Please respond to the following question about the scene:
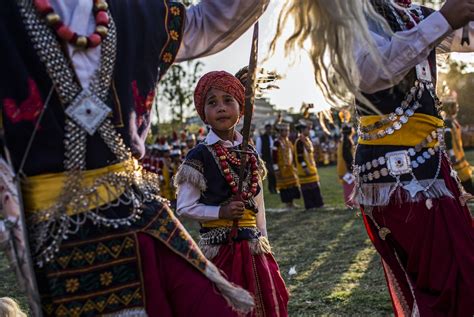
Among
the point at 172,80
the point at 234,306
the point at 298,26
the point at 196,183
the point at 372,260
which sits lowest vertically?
the point at 372,260

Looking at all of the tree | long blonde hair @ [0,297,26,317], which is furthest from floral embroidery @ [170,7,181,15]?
the tree

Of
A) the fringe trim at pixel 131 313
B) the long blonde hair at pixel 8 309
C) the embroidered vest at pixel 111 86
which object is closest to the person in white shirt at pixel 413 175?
the embroidered vest at pixel 111 86

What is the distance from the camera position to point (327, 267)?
6688mm

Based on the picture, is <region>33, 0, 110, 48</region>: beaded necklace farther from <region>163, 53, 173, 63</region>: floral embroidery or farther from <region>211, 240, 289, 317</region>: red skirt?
<region>211, 240, 289, 317</region>: red skirt

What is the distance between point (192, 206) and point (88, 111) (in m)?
1.85

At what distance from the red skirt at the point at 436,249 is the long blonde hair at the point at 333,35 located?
30.8 inches

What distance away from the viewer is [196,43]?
7.57 ft

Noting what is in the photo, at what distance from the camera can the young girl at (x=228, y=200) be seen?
11.8ft

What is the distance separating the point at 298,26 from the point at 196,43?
390 mm

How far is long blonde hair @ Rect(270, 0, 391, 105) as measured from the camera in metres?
2.23

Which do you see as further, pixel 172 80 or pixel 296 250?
pixel 172 80

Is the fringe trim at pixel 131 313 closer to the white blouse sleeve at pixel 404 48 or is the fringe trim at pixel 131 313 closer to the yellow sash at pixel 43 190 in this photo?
the yellow sash at pixel 43 190

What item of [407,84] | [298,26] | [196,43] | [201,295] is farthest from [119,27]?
[407,84]

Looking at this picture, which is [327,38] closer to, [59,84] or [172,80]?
[59,84]
